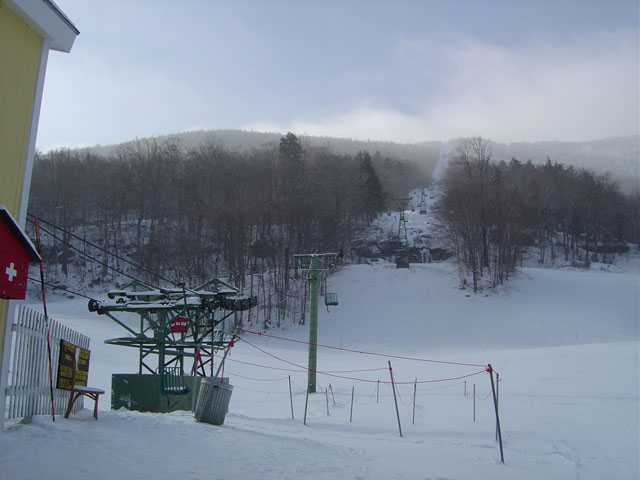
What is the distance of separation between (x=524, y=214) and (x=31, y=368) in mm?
54119

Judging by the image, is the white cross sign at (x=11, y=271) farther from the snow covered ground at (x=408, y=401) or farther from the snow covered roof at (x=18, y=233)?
the snow covered ground at (x=408, y=401)

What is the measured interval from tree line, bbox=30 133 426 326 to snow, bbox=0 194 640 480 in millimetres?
6221

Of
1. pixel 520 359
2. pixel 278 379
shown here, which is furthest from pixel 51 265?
pixel 520 359

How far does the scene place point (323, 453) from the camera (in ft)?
29.3

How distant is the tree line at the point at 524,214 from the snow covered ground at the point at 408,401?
3.15 m

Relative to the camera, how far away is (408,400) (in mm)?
20672

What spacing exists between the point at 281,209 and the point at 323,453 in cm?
4545

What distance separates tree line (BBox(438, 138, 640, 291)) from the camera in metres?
48.8

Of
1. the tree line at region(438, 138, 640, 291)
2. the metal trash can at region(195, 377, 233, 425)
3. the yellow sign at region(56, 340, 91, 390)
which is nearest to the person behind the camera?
the yellow sign at region(56, 340, 91, 390)

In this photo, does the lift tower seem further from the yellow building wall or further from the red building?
the red building

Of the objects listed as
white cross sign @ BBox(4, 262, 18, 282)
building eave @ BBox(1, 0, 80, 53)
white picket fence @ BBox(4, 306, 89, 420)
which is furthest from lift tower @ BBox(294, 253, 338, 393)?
white cross sign @ BBox(4, 262, 18, 282)

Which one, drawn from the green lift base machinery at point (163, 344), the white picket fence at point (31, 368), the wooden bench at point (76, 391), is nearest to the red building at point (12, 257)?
the white picket fence at point (31, 368)

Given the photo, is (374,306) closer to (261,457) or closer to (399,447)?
(399,447)

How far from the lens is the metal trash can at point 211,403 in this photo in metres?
10.8
